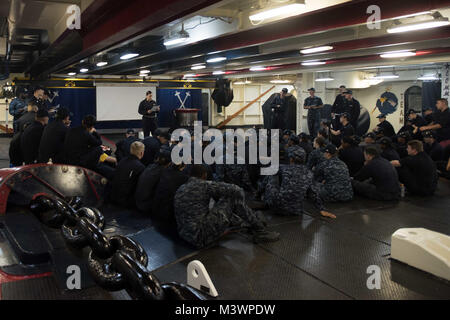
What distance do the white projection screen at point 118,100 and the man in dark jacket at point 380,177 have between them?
15.1 metres

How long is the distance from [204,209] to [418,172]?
4440mm

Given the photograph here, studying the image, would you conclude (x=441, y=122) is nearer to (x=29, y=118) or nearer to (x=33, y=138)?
(x=33, y=138)

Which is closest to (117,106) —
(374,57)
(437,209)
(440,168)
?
(374,57)

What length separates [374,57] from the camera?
10.4 meters

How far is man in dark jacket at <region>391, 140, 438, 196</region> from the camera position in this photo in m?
6.73

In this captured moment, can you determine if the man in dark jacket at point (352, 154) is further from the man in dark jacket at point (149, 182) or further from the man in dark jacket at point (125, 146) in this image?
the man in dark jacket at point (125, 146)

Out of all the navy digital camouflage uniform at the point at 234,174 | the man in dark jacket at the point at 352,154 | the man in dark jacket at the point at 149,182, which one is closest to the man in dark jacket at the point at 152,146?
the navy digital camouflage uniform at the point at 234,174

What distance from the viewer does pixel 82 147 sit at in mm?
6242

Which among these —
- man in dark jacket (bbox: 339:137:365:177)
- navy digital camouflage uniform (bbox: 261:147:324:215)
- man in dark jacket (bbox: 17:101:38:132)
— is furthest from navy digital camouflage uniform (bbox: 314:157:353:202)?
man in dark jacket (bbox: 17:101:38:132)

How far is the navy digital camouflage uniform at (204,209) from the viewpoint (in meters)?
4.16

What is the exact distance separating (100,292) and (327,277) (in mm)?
2029

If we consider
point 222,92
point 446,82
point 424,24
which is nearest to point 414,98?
point 446,82

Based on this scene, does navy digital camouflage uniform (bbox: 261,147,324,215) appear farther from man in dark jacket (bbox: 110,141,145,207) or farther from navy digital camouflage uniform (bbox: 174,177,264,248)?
man in dark jacket (bbox: 110,141,145,207)

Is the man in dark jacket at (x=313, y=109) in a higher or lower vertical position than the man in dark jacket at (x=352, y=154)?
higher
